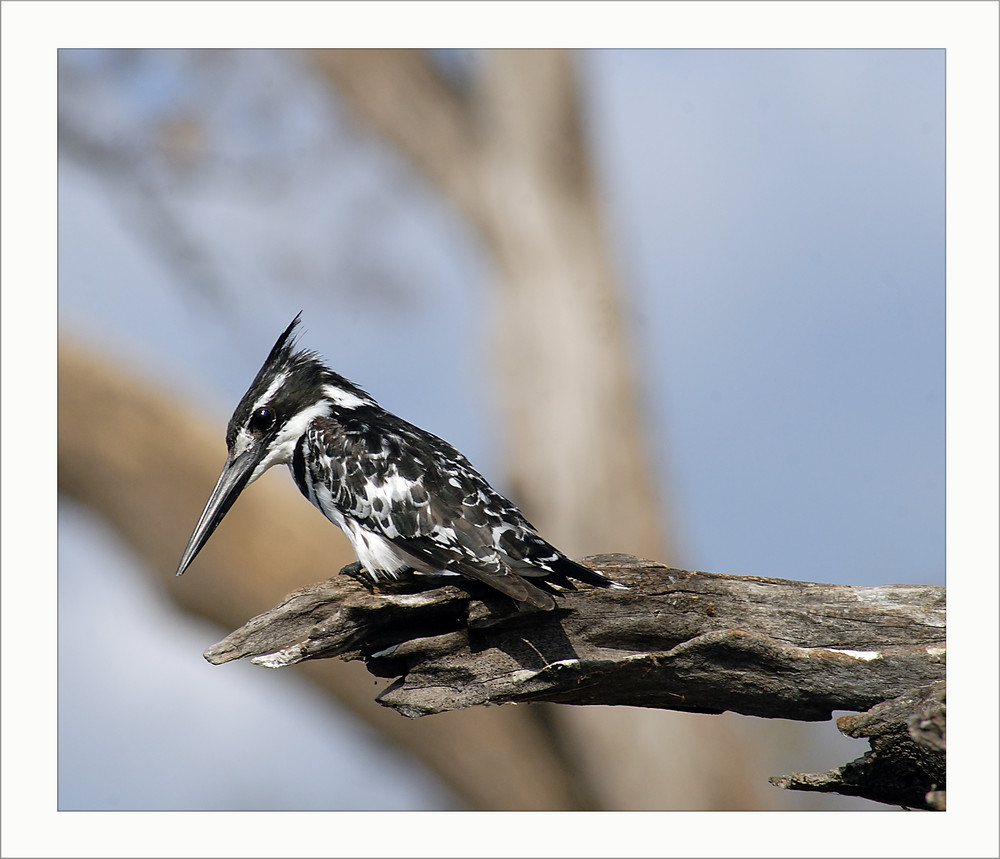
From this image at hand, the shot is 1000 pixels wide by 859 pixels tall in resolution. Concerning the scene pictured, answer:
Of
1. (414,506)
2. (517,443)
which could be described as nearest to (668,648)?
(414,506)

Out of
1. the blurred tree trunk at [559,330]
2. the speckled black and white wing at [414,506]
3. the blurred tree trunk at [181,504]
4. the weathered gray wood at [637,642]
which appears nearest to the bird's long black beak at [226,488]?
the speckled black and white wing at [414,506]

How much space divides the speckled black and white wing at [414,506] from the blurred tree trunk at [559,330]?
2.94 metres

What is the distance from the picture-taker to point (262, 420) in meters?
3.28

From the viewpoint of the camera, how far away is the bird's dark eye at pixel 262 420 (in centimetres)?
327

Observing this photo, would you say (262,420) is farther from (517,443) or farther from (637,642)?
(517,443)

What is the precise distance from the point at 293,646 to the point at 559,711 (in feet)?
12.3

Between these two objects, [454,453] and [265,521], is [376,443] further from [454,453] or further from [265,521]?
[265,521]

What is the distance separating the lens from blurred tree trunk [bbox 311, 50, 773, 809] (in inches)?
239

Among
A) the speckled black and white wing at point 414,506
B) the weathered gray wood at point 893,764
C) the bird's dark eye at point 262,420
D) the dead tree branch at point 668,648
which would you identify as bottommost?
the weathered gray wood at point 893,764

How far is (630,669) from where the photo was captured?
2.77m

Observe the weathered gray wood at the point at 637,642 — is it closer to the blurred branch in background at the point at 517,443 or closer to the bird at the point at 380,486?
the bird at the point at 380,486

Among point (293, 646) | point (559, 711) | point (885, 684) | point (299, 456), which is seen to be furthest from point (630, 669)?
point (559, 711)

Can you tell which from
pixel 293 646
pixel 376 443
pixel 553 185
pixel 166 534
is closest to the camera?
pixel 293 646

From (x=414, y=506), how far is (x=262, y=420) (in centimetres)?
68
